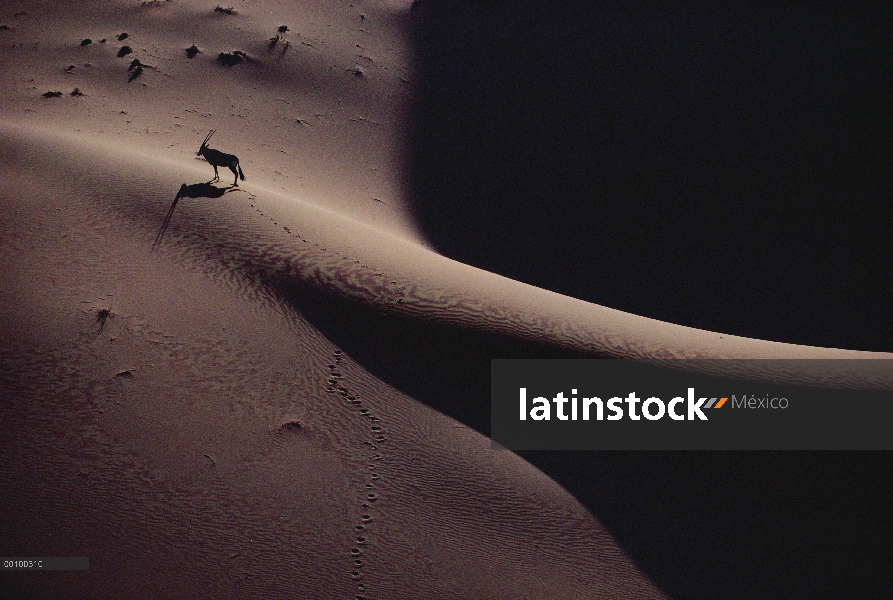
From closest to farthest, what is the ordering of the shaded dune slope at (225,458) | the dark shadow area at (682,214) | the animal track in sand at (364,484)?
the shaded dune slope at (225,458) → the animal track in sand at (364,484) → the dark shadow area at (682,214)

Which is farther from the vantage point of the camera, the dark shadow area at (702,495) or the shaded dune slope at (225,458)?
the dark shadow area at (702,495)

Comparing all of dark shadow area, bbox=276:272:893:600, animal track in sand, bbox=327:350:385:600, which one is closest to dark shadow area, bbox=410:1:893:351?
dark shadow area, bbox=276:272:893:600

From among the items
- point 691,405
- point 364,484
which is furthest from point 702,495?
point 364,484

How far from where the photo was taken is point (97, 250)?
8.16m

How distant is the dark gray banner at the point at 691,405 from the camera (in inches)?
291

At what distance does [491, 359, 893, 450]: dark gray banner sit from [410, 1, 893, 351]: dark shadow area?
6313 mm

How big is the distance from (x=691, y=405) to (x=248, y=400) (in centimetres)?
532

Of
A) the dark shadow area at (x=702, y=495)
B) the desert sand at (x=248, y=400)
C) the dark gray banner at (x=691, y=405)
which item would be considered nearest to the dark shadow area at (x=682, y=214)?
the dark shadow area at (x=702, y=495)

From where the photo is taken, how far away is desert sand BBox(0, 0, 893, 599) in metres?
5.64

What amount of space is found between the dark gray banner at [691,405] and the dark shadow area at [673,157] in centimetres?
631

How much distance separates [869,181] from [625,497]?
16.9 metres

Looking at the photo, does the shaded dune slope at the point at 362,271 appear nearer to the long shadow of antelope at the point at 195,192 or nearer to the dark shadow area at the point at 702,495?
the long shadow of antelope at the point at 195,192

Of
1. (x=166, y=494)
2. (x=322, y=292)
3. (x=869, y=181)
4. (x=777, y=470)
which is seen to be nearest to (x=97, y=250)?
(x=322, y=292)

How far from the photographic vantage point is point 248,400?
689 centimetres
